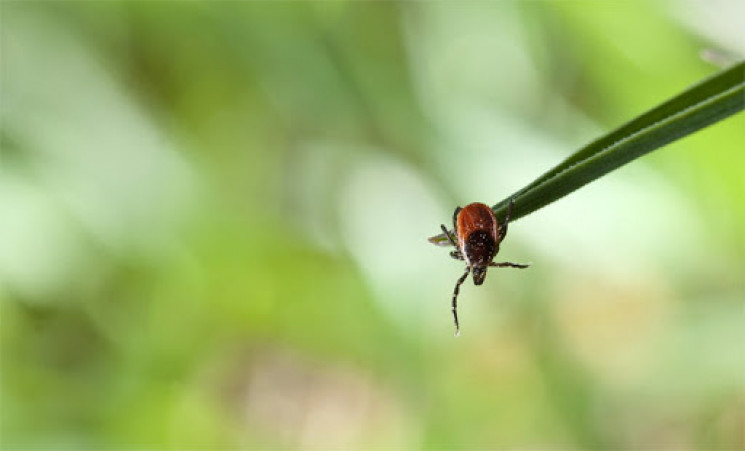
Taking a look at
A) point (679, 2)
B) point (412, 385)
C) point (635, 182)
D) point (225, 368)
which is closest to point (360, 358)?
point (412, 385)

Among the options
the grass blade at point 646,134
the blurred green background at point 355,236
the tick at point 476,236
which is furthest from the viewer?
the blurred green background at point 355,236

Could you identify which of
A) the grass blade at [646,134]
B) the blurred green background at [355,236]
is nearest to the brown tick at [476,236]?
the grass blade at [646,134]

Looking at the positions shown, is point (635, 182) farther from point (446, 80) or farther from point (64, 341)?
point (64, 341)

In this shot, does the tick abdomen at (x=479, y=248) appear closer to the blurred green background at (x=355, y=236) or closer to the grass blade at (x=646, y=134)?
the grass blade at (x=646, y=134)

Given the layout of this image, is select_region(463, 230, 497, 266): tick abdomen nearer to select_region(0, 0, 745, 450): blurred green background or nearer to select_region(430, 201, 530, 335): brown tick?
select_region(430, 201, 530, 335): brown tick

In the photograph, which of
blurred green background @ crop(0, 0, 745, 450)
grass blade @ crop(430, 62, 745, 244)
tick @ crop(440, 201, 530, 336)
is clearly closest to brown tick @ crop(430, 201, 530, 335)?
tick @ crop(440, 201, 530, 336)

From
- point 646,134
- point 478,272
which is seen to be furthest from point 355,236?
point 646,134
